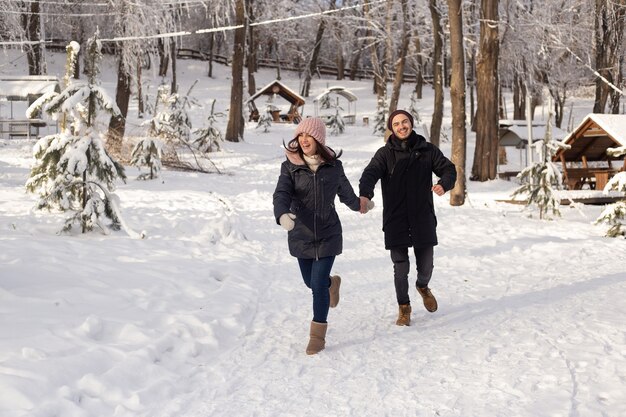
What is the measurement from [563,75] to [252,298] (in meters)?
49.6

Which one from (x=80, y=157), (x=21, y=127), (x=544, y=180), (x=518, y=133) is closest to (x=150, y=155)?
(x=80, y=157)

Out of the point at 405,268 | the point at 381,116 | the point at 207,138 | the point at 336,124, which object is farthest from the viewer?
the point at 336,124

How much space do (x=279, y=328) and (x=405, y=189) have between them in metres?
1.58

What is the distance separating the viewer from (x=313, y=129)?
5.26m

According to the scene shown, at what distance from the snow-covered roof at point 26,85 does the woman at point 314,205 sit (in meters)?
26.5

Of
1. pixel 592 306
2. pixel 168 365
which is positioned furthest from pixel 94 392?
pixel 592 306

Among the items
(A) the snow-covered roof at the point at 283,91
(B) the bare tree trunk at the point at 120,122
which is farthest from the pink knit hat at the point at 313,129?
(A) the snow-covered roof at the point at 283,91

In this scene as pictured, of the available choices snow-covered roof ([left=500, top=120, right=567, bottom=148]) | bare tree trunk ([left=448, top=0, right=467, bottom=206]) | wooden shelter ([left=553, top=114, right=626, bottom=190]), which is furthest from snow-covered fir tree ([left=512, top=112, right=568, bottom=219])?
snow-covered roof ([left=500, top=120, right=567, bottom=148])

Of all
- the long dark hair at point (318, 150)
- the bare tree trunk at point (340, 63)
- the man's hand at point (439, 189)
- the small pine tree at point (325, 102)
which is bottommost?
the man's hand at point (439, 189)

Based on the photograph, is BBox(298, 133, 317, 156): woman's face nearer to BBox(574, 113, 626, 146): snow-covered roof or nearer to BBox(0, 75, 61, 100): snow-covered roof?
BBox(574, 113, 626, 146): snow-covered roof

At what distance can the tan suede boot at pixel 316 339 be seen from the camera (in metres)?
5.23

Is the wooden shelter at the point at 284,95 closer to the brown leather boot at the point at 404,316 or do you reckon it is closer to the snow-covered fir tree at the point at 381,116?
the snow-covered fir tree at the point at 381,116

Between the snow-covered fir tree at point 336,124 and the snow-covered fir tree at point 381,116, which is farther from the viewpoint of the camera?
the snow-covered fir tree at point 336,124

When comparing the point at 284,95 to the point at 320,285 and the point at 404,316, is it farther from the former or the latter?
the point at 320,285
